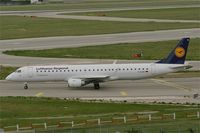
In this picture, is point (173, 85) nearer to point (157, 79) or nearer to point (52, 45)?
point (157, 79)

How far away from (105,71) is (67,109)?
12.4 metres

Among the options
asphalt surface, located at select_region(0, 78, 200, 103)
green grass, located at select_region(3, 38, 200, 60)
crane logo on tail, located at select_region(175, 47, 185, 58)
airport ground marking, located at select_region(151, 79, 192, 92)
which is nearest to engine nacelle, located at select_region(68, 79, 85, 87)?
asphalt surface, located at select_region(0, 78, 200, 103)

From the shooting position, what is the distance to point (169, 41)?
9400 centimetres

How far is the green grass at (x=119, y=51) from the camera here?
80.2 meters

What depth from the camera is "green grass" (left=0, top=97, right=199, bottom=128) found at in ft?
145

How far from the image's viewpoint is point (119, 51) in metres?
85.1

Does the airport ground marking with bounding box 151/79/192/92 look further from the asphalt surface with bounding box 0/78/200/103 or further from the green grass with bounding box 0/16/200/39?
the green grass with bounding box 0/16/200/39

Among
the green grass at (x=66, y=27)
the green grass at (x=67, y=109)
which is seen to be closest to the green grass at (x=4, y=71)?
the green grass at (x=67, y=109)

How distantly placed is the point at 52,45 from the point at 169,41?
740 inches

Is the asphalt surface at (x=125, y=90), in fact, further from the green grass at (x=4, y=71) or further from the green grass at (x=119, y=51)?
the green grass at (x=119, y=51)

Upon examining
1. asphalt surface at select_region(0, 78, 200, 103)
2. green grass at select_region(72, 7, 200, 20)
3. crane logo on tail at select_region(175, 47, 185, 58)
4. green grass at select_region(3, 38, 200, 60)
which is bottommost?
asphalt surface at select_region(0, 78, 200, 103)

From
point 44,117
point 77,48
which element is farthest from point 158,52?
point 44,117

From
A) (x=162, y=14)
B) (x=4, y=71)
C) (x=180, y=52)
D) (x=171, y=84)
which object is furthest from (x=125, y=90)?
(x=162, y=14)

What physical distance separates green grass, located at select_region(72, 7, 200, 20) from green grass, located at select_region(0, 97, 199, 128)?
271 feet
